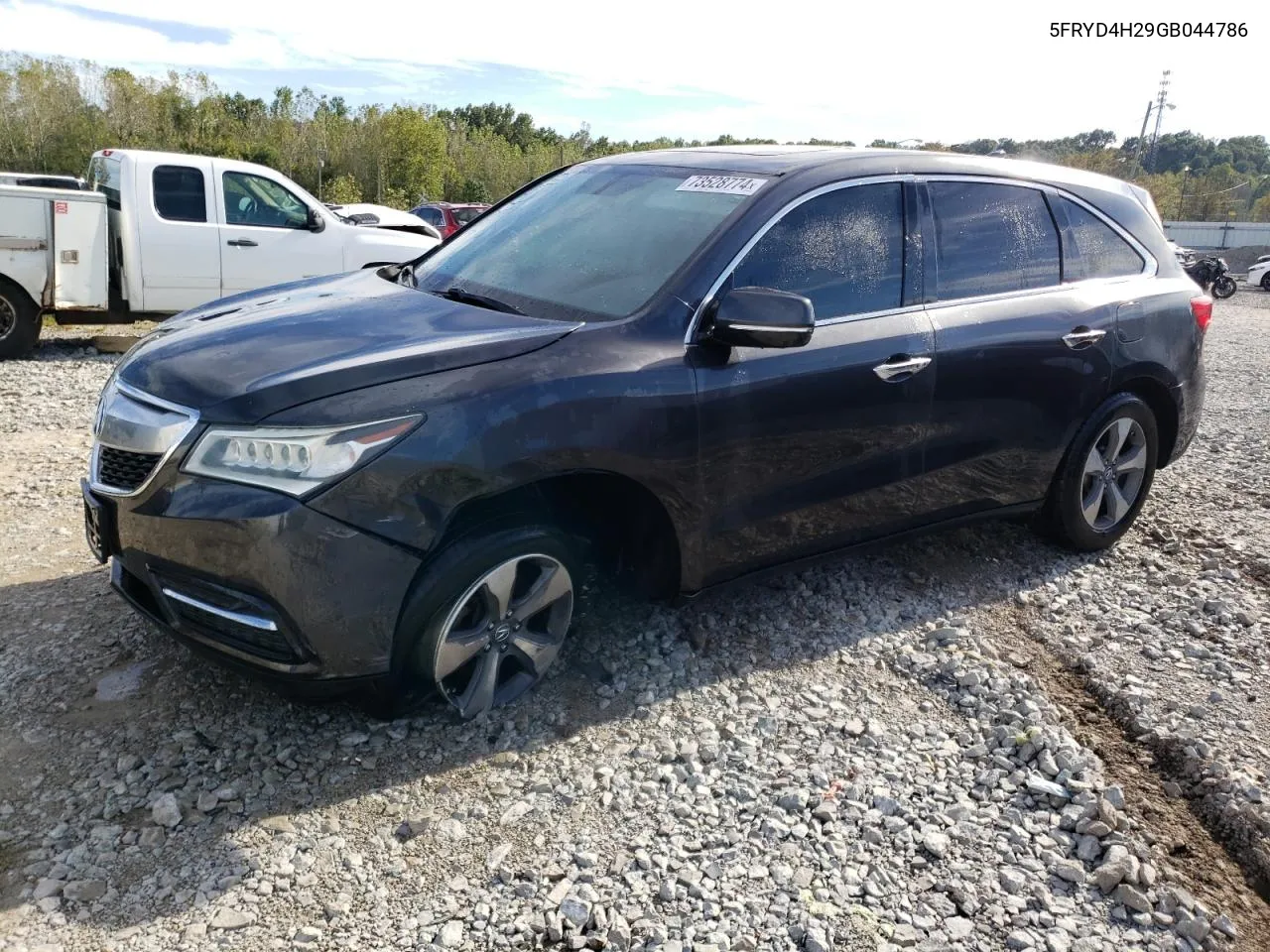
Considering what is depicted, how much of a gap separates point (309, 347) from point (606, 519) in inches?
44.6

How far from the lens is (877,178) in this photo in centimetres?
399

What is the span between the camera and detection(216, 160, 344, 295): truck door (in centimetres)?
1024

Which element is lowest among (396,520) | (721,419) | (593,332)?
(396,520)

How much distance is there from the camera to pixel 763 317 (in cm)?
326

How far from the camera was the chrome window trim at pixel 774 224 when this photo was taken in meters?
3.43

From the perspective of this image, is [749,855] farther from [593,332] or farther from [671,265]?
[671,265]

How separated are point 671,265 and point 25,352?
8.12m

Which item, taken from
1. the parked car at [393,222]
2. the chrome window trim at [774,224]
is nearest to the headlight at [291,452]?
the chrome window trim at [774,224]

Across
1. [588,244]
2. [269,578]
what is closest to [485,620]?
[269,578]

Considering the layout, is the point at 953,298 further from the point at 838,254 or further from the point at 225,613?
the point at 225,613

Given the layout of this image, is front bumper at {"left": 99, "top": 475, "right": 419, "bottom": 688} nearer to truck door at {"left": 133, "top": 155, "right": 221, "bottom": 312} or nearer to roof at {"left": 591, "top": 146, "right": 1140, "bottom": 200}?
roof at {"left": 591, "top": 146, "right": 1140, "bottom": 200}

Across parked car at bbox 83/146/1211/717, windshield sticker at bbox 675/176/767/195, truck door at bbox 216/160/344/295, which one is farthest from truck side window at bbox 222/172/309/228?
windshield sticker at bbox 675/176/767/195

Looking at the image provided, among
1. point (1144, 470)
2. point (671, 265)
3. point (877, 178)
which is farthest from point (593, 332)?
point (1144, 470)

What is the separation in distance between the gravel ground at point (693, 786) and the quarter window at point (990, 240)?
1.39 m
